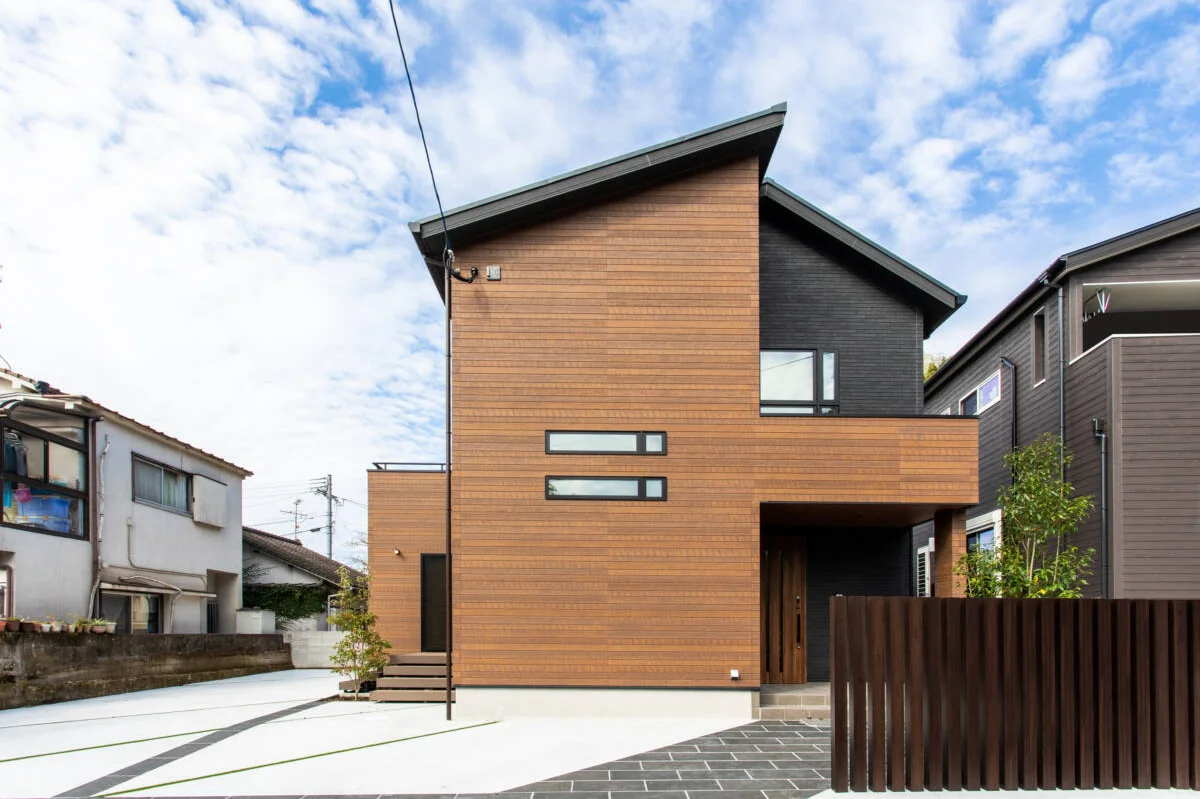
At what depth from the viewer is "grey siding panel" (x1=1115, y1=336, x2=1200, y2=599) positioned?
9141 millimetres

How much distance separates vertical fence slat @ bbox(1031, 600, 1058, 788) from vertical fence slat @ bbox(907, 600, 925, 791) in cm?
91

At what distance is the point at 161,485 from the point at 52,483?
3.53 m

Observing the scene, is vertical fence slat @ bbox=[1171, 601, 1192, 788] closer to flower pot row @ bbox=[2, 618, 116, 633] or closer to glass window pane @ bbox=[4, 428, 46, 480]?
flower pot row @ bbox=[2, 618, 116, 633]

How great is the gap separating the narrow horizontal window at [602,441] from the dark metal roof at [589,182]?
2.47m

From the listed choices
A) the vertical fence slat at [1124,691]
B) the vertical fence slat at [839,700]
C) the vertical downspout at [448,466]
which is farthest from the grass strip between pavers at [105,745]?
the vertical fence slat at [1124,691]

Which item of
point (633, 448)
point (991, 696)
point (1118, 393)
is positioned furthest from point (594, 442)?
point (1118, 393)

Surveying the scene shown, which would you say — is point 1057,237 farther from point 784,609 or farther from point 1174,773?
point 1174,773

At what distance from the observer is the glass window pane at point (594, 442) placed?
29.7 ft

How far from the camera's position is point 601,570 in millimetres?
8812

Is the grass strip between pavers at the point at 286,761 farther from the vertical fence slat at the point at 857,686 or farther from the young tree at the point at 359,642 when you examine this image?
the vertical fence slat at the point at 857,686

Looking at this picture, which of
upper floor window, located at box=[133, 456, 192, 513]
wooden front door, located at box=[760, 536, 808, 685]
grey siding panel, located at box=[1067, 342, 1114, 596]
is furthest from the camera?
upper floor window, located at box=[133, 456, 192, 513]

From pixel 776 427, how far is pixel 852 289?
3017mm

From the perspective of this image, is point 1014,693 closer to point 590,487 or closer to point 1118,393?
point 590,487

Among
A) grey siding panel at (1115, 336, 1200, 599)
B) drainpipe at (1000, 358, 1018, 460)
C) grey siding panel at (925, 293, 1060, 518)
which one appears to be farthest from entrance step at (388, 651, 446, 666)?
drainpipe at (1000, 358, 1018, 460)
